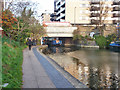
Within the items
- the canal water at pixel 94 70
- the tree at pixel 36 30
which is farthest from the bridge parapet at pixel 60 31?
the canal water at pixel 94 70

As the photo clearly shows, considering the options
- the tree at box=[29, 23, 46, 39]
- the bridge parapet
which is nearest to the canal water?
the tree at box=[29, 23, 46, 39]

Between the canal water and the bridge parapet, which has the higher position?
the bridge parapet

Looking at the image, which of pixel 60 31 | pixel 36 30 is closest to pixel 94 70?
pixel 36 30

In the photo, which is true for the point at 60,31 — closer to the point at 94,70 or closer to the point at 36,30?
the point at 36,30

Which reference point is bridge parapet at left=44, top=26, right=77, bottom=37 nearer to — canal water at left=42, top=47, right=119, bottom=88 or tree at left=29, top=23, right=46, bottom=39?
tree at left=29, top=23, right=46, bottom=39

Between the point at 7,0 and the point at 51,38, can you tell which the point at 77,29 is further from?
the point at 7,0

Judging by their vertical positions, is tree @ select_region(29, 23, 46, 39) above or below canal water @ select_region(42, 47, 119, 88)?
above

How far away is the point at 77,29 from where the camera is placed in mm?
53156

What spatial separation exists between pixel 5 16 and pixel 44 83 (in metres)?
12.3

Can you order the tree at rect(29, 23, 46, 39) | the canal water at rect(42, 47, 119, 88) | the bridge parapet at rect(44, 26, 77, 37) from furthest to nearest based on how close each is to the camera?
the bridge parapet at rect(44, 26, 77, 37) → the tree at rect(29, 23, 46, 39) → the canal water at rect(42, 47, 119, 88)

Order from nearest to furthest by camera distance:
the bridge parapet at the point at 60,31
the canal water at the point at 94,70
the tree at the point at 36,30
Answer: the canal water at the point at 94,70 < the tree at the point at 36,30 < the bridge parapet at the point at 60,31

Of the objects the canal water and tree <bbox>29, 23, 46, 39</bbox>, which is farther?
tree <bbox>29, 23, 46, 39</bbox>

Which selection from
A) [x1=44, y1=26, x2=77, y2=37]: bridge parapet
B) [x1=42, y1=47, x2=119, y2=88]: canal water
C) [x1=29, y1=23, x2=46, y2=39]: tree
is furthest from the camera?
[x1=44, y1=26, x2=77, y2=37]: bridge parapet

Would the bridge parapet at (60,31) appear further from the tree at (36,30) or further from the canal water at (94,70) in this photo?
the canal water at (94,70)
